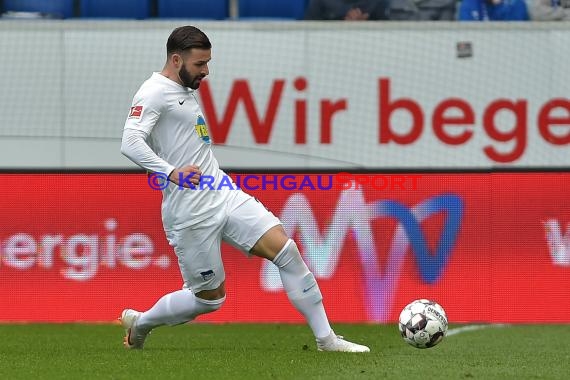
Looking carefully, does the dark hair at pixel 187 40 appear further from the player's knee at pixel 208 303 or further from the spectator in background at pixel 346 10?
the spectator in background at pixel 346 10

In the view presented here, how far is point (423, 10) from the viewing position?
1311cm

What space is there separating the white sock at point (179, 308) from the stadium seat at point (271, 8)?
575cm

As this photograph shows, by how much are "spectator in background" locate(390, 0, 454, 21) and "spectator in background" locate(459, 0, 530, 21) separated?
143mm

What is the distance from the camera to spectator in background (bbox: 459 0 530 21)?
13016mm

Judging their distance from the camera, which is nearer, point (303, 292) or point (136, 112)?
point (136, 112)

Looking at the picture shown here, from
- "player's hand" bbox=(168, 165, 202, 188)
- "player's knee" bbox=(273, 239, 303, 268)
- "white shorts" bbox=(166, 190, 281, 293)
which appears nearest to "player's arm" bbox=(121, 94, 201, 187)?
"player's hand" bbox=(168, 165, 202, 188)

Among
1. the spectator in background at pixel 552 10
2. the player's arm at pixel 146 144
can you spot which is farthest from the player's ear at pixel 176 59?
the spectator in background at pixel 552 10

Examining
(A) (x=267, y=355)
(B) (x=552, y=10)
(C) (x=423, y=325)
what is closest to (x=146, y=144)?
(A) (x=267, y=355)

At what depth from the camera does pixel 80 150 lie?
12594 millimetres

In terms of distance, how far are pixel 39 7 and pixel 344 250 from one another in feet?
14.6

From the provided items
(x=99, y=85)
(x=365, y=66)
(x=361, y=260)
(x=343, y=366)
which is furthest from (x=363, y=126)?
(x=343, y=366)

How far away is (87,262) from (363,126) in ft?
10.2

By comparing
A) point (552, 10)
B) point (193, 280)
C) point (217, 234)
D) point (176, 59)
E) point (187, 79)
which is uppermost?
point (552, 10)

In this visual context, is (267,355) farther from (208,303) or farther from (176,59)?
(176,59)
